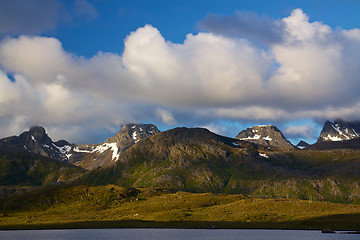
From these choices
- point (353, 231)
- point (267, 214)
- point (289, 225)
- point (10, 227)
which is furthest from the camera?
point (267, 214)

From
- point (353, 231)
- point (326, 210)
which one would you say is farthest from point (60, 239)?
point (326, 210)

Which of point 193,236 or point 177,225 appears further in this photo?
point 177,225

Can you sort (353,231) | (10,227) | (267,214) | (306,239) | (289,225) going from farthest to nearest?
(267,214) < (10,227) < (289,225) < (353,231) < (306,239)

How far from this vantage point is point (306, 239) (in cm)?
11688

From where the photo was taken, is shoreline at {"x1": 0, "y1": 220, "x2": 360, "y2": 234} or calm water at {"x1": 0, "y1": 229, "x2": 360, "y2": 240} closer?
calm water at {"x1": 0, "y1": 229, "x2": 360, "y2": 240}

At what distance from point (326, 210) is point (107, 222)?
104m

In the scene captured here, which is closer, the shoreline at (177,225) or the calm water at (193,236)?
the calm water at (193,236)

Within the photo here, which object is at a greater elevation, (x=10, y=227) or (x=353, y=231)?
(x=10, y=227)

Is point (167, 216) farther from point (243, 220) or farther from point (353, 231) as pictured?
point (353, 231)

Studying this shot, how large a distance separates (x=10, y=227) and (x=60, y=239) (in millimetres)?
70082

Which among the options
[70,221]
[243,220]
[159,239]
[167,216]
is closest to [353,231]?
[243,220]

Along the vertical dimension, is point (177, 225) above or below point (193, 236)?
above

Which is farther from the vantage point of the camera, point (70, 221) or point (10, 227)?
point (70, 221)

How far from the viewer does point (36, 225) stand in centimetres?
18562
